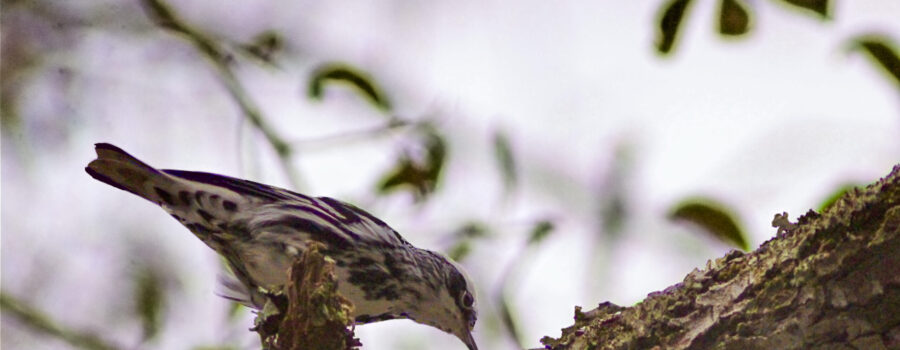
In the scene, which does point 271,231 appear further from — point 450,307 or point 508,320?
point 508,320

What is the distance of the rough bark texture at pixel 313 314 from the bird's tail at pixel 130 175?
4.62 ft

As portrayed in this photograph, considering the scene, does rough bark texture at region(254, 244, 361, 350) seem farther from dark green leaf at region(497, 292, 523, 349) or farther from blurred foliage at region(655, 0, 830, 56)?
dark green leaf at region(497, 292, 523, 349)

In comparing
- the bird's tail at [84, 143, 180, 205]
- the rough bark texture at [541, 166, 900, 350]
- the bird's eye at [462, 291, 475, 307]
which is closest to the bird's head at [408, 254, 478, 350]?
the bird's eye at [462, 291, 475, 307]

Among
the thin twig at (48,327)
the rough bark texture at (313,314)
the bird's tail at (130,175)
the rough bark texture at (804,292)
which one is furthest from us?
the thin twig at (48,327)

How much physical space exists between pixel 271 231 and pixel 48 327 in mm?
1408

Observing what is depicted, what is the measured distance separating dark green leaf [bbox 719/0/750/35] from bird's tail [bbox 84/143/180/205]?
6.63 feet

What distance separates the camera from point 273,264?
345cm

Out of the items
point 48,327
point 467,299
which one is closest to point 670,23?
point 467,299

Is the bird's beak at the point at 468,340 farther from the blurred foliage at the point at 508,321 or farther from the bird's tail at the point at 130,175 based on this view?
the bird's tail at the point at 130,175

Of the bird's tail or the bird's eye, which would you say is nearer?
the bird's tail

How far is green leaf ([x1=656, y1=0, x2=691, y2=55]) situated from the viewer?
3143mm

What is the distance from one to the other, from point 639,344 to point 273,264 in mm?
1568

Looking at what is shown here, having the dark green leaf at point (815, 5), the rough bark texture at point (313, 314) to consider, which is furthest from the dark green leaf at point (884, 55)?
the rough bark texture at point (313, 314)

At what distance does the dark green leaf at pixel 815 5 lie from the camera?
287 cm
